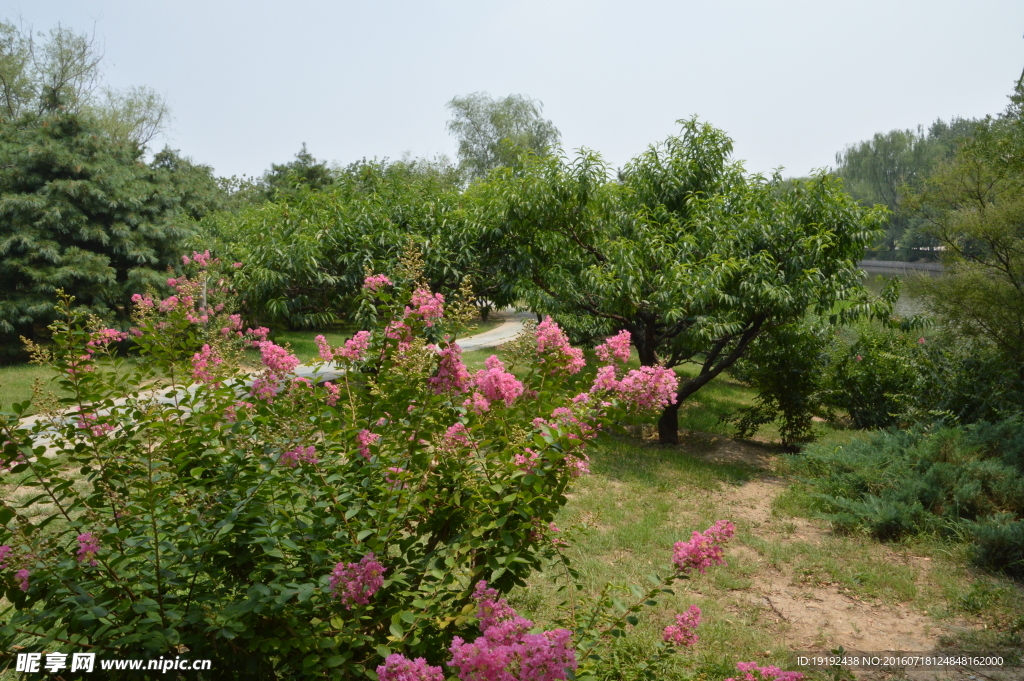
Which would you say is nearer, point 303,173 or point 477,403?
point 477,403

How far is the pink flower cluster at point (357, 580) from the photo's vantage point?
1.94 meters

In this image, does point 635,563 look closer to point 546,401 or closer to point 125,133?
point 546,401

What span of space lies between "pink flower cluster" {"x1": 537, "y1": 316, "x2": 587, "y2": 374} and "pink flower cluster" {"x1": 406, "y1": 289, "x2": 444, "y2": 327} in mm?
444

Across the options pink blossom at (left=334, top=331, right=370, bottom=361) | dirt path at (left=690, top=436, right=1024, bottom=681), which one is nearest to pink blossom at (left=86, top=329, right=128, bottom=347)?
pink blossom at (left=334, top=331, right=370, bottom=361)

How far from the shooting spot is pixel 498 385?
2.70 m

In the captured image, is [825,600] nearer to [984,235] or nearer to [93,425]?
[93,425]

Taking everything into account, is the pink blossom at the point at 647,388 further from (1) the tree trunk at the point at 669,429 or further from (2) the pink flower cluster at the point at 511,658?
(1) the tree trunk at the point at 669,429

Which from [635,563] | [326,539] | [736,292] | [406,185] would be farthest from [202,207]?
[326,539]

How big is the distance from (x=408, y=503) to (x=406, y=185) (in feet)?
29.7

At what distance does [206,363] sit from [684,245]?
6580mm

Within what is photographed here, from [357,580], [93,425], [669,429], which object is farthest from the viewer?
[669,429]

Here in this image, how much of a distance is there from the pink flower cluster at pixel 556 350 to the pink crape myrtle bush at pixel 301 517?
261 mm

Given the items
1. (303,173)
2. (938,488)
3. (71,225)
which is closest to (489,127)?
(303,173)

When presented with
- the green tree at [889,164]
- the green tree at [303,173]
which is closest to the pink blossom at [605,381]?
the green tree at [303,173]
